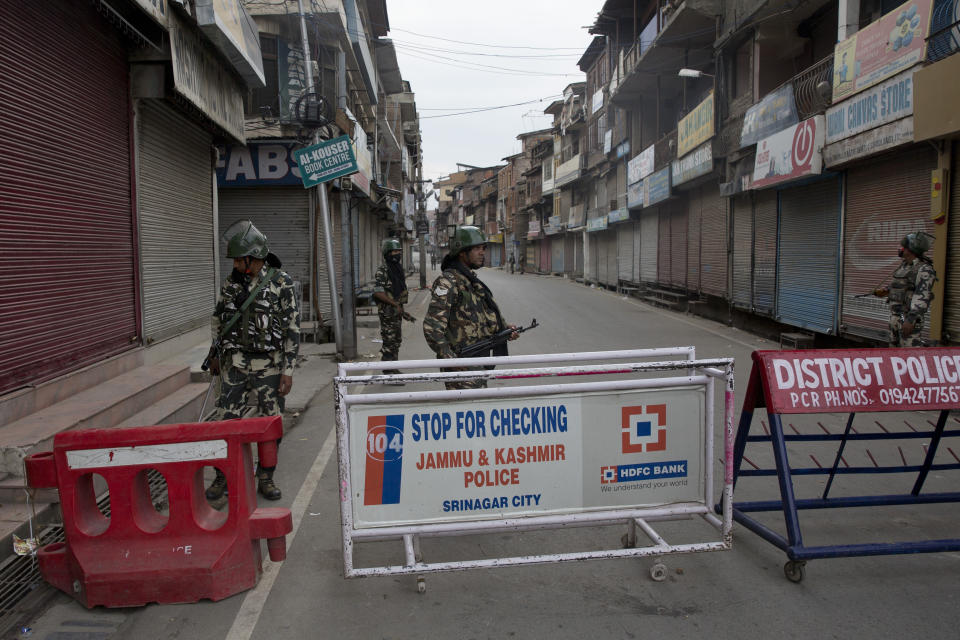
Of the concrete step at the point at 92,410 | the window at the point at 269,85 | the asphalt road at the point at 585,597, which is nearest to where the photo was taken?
the asphalt road at the point at 585,597

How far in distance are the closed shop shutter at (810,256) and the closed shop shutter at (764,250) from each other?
1.05 ft

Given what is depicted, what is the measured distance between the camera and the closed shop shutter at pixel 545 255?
53.1 meters

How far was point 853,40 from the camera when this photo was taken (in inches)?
406

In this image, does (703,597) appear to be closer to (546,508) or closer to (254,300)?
(546,508)

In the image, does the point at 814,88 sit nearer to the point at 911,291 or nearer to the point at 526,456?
the point at 911,291

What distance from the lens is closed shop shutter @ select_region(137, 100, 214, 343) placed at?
26.9 ft

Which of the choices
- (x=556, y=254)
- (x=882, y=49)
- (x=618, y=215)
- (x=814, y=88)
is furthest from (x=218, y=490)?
(x=556, y=254)

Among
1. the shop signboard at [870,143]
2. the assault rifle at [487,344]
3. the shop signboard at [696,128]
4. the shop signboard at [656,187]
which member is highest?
the shop signboard at [696,128]

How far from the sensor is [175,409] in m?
6.54

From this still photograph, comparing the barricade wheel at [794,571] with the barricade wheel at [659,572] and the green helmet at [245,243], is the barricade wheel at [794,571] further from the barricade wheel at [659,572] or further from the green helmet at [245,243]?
the green helmet at [245,243]

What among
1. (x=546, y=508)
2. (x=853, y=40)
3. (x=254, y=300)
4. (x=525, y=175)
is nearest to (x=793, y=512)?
(x=546, y=508)

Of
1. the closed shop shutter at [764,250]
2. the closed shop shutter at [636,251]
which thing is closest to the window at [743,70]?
the closed shop shutter at [764,250]

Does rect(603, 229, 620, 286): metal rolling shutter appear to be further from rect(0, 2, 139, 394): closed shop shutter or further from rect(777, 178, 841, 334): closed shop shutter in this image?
rect(0, 2, 139, 394): closed shop shutter

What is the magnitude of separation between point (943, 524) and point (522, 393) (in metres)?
2.94
